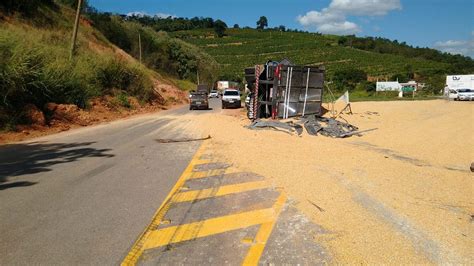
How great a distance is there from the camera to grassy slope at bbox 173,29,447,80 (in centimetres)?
10719

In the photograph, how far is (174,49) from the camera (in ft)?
282

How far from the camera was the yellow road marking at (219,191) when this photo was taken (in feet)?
22.3

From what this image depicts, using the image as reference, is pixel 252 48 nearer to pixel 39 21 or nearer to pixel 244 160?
pixel 39 21

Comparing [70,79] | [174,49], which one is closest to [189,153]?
[70,79]

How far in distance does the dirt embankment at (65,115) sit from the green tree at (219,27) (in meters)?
122

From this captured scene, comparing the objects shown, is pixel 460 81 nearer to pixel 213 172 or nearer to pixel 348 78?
pixel 348 78

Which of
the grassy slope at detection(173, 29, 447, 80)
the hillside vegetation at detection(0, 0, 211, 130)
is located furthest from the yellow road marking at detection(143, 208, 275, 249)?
the grassy slope at detection(173, 29, 447, 80)

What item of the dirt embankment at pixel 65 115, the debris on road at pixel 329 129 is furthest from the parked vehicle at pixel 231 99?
the debris on road at pixel 329 129

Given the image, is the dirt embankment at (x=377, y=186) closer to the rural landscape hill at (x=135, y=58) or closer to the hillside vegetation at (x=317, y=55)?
the rural landscape hill at (x=135, y=58)

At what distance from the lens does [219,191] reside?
23.5ft

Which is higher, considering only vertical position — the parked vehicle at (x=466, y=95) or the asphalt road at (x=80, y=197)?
the parked vehicle at (x=466, y=95)

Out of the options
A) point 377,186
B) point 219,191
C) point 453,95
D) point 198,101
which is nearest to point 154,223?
point 219,191

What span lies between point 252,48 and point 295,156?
120073 millimetres

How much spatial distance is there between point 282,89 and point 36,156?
1297cm
